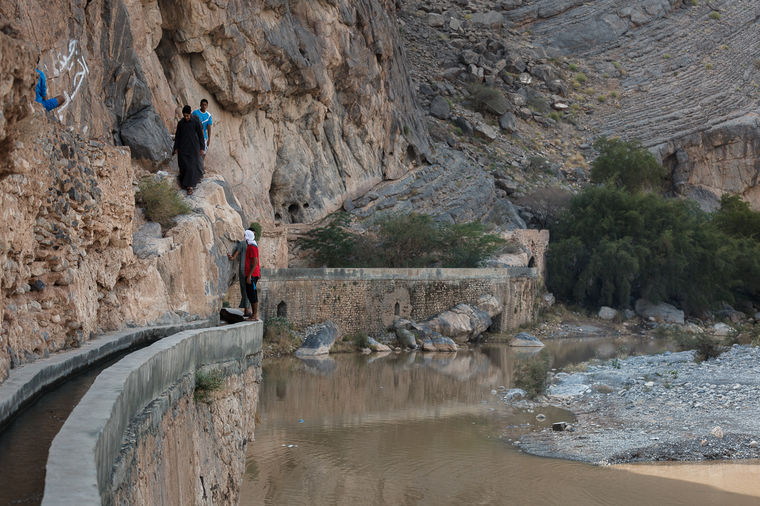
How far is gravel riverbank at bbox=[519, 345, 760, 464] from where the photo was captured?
12.4m

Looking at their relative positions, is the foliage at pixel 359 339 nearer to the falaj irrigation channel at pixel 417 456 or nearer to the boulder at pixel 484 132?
the falaj irrigation channel at pixel 417 456

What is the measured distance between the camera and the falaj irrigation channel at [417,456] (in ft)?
35.4

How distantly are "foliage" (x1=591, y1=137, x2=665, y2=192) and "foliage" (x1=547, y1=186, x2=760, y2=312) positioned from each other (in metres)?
6.80

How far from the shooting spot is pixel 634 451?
40.9 feet

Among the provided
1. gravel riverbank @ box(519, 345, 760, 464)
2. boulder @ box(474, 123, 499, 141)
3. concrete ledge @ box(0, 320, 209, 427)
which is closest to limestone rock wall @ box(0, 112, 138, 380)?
concrete ledge @ box(0, 320, 209, 427)

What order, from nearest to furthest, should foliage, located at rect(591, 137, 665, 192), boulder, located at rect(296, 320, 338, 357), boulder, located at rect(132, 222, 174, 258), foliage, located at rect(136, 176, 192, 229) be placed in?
boulder, located at rect(132, 222, 174, 258)
foliage, located at rect(136, 176, 192, 229)
boulder, located at rect(296, 320, 338, 357)
foliage, located at rect(591, 137, 665, 192)

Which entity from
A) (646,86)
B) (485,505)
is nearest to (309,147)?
(485,505)

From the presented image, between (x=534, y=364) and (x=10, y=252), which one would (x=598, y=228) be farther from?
(x=10, y=252)

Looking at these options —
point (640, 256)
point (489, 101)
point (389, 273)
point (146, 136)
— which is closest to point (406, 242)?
point (389, 273)

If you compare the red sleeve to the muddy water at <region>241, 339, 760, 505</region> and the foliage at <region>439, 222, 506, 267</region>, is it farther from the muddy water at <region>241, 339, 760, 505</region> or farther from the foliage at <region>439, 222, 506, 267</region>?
the foliage at <region>439, 222, 506, 267</region>

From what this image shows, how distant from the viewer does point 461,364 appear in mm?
23312

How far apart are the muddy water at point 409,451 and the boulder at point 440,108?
1048 inches

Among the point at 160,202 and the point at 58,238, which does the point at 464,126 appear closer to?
the point at 160,202

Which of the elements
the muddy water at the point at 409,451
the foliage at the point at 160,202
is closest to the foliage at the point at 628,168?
the muddy water at the point at 409,451
